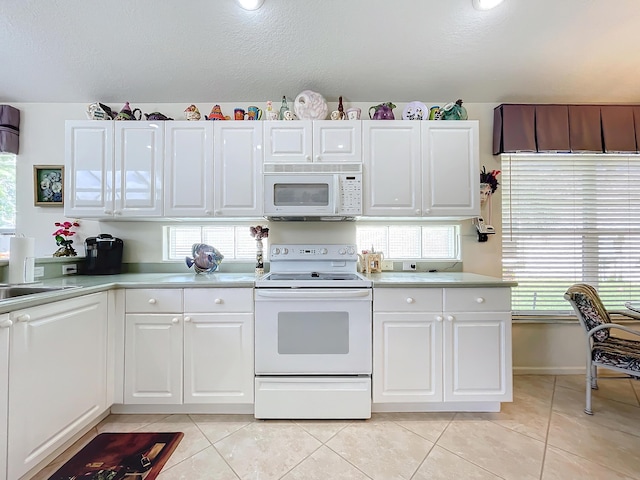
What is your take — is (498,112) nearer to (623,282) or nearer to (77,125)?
(623,282)

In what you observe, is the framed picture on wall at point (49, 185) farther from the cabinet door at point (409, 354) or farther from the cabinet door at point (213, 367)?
the cabinet door at point (409, 354)

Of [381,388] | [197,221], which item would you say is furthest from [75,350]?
[381,388]

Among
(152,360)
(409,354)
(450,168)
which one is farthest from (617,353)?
(152,360)

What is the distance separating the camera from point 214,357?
1775 millimetres

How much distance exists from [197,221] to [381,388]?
6.52ft

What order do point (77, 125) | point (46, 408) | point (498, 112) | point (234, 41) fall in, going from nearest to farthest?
point (46, 408)
point (234, 41)
point (77, 125)
point (498, 112)

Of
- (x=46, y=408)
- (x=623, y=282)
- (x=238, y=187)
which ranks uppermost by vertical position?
(x=238, y=187)

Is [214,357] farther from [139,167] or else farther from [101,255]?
[139,167]

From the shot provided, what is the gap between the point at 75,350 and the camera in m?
1.50

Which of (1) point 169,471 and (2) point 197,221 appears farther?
(2) point 197,221

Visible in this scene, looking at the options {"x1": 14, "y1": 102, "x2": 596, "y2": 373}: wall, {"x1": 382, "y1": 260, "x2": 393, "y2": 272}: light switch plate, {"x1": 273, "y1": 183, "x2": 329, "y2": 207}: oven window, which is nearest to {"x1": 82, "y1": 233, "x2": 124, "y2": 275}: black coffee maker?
{"x1": 14, "y1": 102, "x2": 596, "y2": 373}: wall

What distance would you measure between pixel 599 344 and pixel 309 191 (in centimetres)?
232

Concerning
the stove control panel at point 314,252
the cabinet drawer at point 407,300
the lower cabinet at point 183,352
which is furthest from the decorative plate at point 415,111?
the lower cabinet at point 183,352

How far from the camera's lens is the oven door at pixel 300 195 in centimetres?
205
